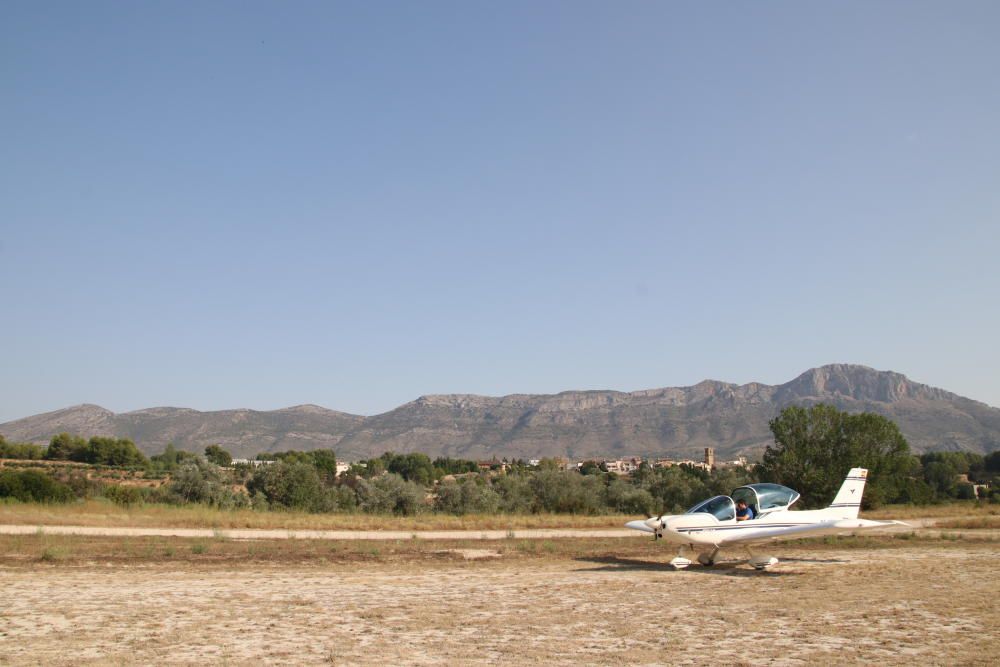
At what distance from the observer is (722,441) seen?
178 meters

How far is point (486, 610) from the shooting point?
1174 centimetres

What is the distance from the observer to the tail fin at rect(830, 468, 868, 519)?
19047 mm

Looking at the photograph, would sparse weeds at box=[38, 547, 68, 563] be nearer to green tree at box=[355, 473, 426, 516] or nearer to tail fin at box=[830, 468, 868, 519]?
tail fin at box=[830, 468, 868, 519]

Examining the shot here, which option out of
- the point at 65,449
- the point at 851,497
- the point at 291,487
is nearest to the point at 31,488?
the point at 291,487

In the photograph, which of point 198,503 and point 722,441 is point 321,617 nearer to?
point 198,503

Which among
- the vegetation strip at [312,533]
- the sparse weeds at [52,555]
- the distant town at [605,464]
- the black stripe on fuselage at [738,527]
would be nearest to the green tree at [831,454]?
the distant town at [605,464]

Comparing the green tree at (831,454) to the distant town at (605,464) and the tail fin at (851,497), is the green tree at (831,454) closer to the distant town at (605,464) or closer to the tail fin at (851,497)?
the distant town at (605,464)

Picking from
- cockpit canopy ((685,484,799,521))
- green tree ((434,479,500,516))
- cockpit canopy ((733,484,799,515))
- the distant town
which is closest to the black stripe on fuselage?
cockpit canopy ((685,484,799,521))

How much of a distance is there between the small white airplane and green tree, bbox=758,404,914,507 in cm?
2468

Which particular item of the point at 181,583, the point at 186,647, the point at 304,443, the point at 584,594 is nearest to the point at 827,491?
the point at 584,594

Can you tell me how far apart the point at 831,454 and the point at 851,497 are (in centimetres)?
2468

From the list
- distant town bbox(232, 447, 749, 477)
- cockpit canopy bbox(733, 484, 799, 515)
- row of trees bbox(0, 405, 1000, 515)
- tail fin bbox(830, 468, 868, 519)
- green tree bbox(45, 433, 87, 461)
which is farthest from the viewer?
green tree bbox(45, 433, 87, 461)

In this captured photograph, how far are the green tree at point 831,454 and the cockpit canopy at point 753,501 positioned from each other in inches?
992

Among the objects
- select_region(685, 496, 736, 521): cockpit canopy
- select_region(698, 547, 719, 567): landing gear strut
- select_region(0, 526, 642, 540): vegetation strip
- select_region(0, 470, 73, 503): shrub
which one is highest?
select_region(685, 496, 736, 521): cockpit canopy
